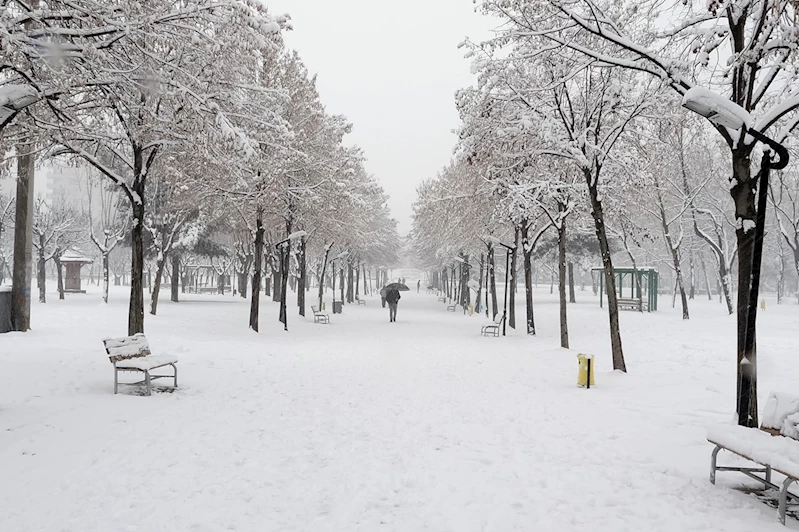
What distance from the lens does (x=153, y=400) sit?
867 cm

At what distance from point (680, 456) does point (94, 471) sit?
6262 mm

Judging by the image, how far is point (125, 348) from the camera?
30.9 ft

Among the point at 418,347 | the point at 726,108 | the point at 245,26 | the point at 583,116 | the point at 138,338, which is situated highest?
the point at 583,116

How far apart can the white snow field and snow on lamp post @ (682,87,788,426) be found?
90cm

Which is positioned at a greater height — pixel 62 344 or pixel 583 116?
pixel 583 116

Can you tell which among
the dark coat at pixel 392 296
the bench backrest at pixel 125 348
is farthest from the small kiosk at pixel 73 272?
the bench backrest at pixel 125 348

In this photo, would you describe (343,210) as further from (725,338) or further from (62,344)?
(725,338)

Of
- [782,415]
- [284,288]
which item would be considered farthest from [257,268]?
[782,415]

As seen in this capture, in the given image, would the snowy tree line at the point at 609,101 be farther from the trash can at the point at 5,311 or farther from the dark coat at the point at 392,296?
the trash can at the point at 5,311

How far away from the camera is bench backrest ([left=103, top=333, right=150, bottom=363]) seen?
30.2ft

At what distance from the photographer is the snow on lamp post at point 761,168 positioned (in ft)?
18.6

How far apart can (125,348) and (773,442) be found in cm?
929

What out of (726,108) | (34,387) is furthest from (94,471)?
(726,108)

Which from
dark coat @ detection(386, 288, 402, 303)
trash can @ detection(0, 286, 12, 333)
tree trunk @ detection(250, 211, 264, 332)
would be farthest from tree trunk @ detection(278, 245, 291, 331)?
trash can @ detection(0, 286, 12, 333)
